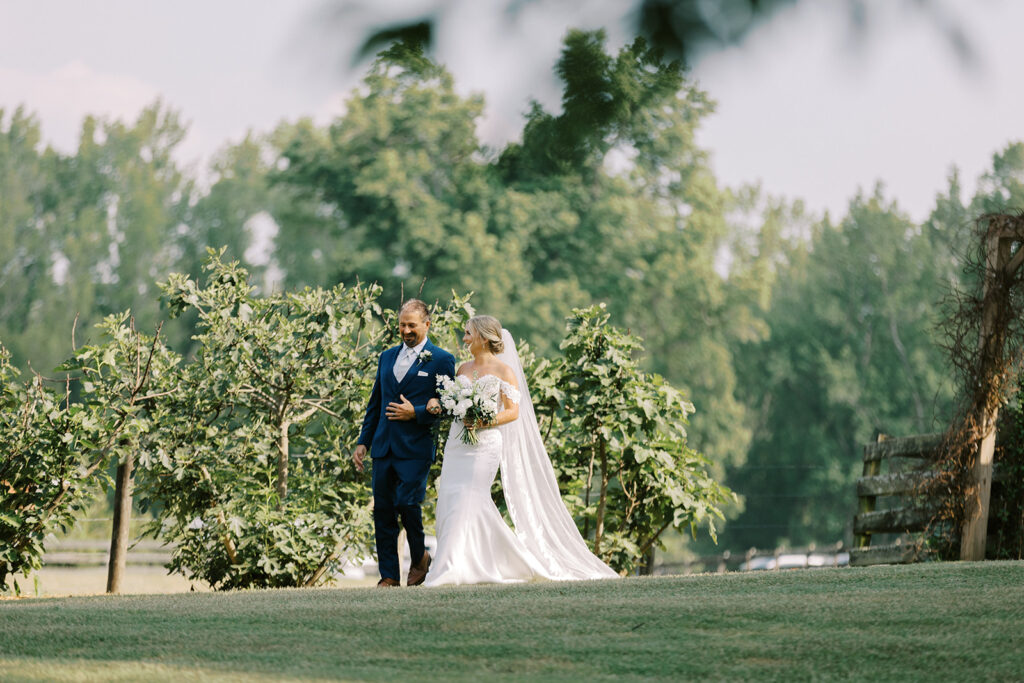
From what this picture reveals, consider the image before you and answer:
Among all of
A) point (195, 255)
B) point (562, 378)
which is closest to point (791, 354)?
point (195, 255)

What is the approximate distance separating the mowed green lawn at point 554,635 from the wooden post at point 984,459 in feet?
9.93

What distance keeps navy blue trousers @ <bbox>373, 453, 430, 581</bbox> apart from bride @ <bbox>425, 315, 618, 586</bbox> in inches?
10.8

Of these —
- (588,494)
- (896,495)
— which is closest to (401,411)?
(588,494)

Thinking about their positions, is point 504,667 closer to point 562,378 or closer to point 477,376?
point 477,376

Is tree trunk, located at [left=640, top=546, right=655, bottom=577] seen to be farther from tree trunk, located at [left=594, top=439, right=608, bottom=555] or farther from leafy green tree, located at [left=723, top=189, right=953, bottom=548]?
leafy green tree, located at [left=723, top=189, right=953, bottom=548]

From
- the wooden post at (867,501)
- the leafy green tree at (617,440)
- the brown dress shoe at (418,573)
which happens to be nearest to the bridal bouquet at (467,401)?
the brown dress shoe at (418,573)

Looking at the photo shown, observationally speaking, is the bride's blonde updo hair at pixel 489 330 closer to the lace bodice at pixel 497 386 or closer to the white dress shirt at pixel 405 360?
the lace bodice at pixel 497 386

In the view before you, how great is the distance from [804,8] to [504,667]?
2.85m

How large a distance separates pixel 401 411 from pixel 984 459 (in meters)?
4.67

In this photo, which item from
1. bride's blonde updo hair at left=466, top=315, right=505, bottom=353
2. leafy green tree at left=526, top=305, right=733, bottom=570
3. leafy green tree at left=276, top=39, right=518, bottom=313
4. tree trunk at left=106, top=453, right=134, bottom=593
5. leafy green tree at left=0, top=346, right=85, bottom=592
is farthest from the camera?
leafy green tree at left=526, top=305, right=733, bottom=570

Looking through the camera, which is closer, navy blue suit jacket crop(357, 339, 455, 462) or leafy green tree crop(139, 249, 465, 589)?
navy blue suit jacket crop(357, 339, 455, 462)

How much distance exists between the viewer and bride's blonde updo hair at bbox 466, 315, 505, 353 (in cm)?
870

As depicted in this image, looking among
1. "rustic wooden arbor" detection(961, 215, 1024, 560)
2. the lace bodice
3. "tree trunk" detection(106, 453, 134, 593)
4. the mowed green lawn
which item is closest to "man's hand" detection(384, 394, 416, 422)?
the lace bodice

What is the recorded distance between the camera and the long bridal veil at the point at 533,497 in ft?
29.3
